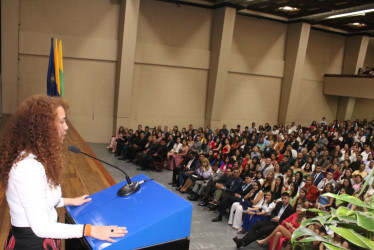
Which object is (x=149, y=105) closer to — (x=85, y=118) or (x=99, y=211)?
(x=85, y=118)

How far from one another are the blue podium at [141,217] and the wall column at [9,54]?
9.90 meters

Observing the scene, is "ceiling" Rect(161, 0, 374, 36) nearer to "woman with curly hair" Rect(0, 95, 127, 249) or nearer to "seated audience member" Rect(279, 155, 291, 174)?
"seated audience member" Rect(279, 155, 291, 174)

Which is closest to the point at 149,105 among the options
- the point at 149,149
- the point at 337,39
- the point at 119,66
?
the point at 119,66

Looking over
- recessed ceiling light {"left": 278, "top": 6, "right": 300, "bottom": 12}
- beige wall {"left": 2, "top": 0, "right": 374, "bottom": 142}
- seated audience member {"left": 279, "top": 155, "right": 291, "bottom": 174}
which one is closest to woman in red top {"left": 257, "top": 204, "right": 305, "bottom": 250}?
seated audience member {"left": 279, "top": 155, "right": 291, "bottom": 174}

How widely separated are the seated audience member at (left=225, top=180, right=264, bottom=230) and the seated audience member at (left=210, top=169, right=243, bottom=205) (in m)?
0.33

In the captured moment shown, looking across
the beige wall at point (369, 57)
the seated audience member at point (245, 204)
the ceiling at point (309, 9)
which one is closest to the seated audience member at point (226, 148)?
the seated audience member at point (245, 204)

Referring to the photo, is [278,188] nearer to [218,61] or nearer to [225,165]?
[225,165]

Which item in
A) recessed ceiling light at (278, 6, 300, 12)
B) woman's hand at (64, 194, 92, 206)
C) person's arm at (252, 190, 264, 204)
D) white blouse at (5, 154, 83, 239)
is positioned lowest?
person's arm at (252, 190, 264, 204)

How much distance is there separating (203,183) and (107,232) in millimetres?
5752

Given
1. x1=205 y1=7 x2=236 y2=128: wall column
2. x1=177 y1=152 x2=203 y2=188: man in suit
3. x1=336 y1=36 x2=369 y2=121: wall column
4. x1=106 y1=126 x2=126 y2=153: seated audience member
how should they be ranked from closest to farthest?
x1=177 y1=152 x2=203 y2=188: man in suit < x1=106 y1=126 x2=126 y2=153: seated audience member < x1=205 y1=7 x2=236 y2=128: wall column < x1=336 y1=36 x2=369 y2=121: wall column

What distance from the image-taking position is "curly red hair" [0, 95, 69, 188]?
123 cm

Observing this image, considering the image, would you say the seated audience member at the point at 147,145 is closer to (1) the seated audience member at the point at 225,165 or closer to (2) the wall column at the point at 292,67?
(1) the seated audience member at the point at 225,165

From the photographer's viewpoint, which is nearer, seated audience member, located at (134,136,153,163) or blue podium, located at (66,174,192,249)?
blue podium, located at (66,174,192,249)

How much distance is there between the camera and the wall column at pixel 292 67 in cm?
1348
